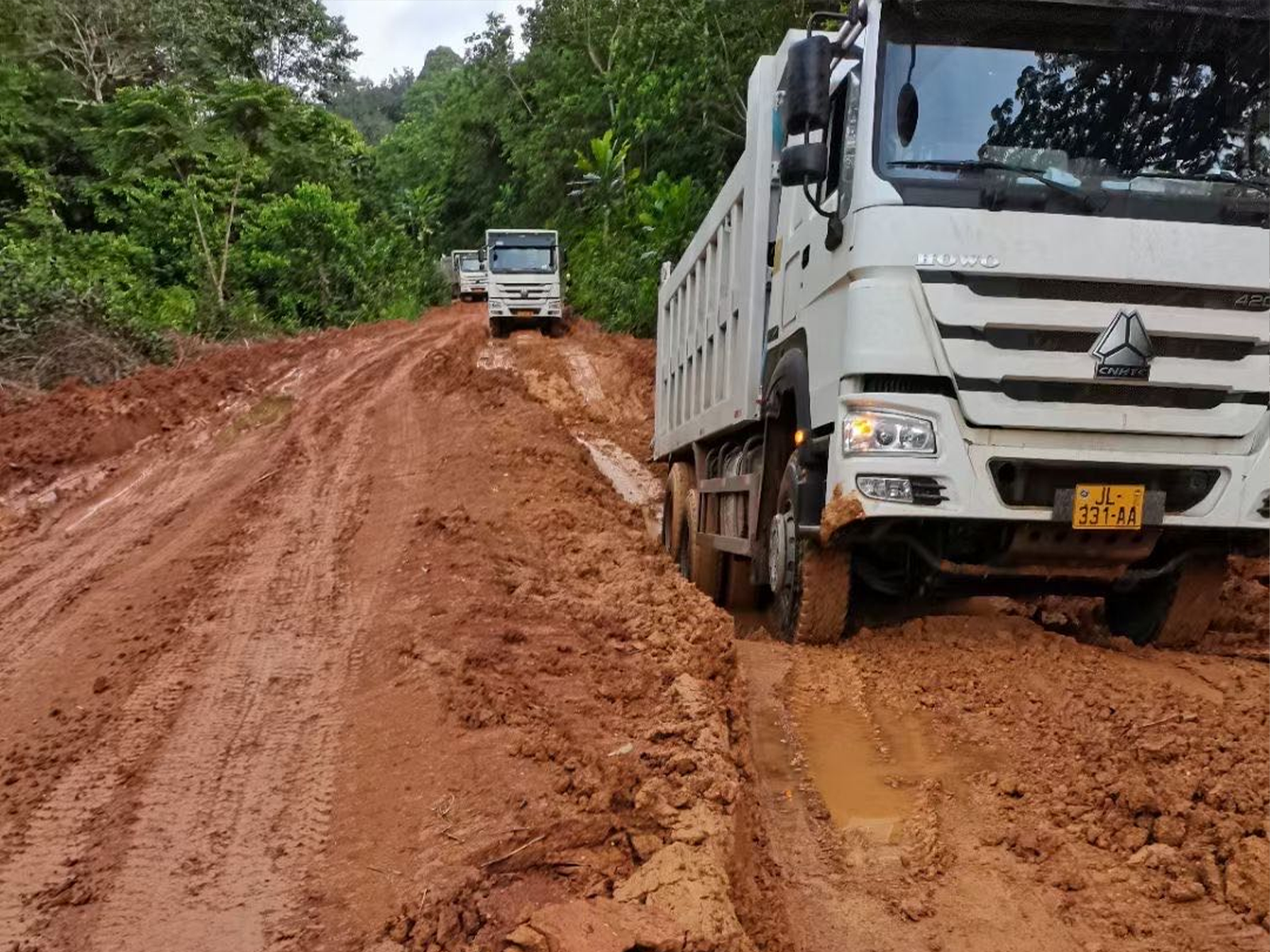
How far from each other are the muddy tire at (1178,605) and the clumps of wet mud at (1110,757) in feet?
0.46

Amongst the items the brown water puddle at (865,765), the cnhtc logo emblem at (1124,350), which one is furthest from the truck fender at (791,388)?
the brown water puddle at (865,765)

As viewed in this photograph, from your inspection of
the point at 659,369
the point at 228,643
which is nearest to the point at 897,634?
the point at 228,643

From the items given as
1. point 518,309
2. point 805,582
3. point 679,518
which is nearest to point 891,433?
point 805,582

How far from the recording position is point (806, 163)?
4.45 m

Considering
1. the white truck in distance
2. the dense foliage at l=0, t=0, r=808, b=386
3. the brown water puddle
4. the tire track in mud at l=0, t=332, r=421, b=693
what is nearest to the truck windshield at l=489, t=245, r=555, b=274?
the dense foliage at l=0, t=0, r=808, b=386

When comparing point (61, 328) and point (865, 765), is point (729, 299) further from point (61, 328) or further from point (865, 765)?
point (61, 328)

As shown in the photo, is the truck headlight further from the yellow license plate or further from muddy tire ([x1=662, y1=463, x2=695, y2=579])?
muddy tire ([x1=662, y1=463, x2=695, y2=579])

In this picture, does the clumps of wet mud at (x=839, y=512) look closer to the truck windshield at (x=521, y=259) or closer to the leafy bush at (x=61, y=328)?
the leafy bush at (x=61, y=328)

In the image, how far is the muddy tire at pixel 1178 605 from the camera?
4906mm

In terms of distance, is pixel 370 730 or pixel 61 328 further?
pixel 61 328

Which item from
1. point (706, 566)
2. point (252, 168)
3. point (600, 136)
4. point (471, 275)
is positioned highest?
point (600, 136)

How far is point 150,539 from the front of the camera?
8016 millimetres

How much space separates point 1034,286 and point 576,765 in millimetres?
2660

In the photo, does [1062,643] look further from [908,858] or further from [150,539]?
[150,539]
